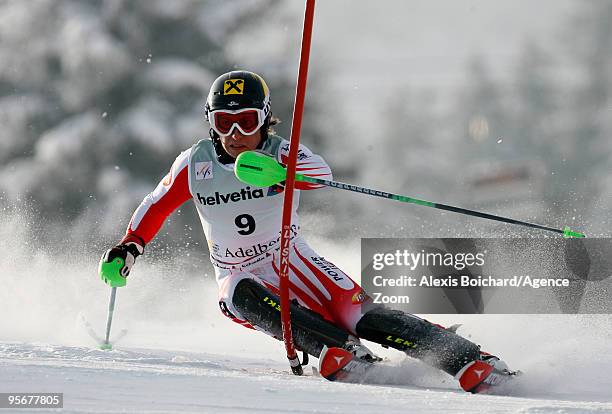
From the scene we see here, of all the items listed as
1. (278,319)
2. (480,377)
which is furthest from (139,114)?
(480,377)

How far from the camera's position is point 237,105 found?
4188 millimetres

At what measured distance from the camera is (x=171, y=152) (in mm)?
12898

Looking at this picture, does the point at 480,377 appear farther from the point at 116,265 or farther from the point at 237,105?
the point at 116,265

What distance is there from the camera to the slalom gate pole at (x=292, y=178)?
3631 millimetres

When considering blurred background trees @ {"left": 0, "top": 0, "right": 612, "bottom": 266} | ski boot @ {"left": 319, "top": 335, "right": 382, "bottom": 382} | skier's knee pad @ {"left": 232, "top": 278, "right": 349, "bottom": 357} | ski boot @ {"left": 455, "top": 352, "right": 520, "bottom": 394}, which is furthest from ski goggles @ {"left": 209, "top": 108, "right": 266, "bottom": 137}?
blurred background trees @ {"left": 0, "top": 0, "right": 612, "bottom": 266}

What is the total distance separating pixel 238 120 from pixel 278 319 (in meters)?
0.90

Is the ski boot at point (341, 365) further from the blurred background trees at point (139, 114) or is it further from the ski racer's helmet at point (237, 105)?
the blurred background trees at point (139, 114)

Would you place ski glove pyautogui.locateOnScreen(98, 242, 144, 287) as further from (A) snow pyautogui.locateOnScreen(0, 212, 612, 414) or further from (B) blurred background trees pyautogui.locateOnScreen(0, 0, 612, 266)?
(B) blurred background trees pyautogui.locateOnScreen(0, 0, 612, 266)

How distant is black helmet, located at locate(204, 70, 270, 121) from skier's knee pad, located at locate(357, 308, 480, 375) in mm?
1069

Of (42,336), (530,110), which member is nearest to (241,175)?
(42,336)

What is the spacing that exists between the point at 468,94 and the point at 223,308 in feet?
52.9

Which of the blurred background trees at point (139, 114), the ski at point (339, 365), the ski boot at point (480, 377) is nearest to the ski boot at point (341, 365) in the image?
the ski at point (339, 365)

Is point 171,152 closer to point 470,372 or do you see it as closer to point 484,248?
point 484,248

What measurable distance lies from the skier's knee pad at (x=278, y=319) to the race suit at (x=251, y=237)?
4.2 inches
